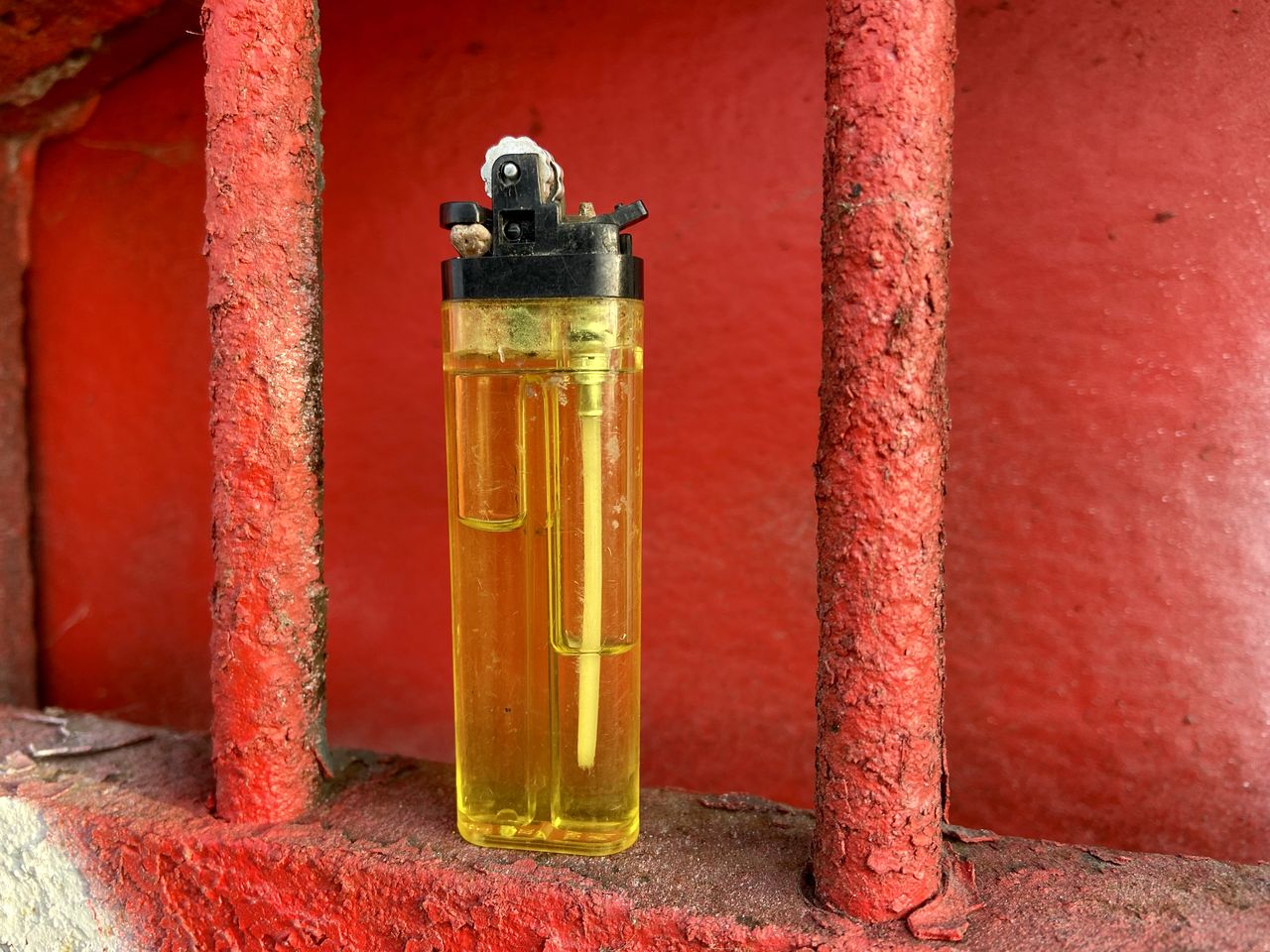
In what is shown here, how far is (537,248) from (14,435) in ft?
4.56

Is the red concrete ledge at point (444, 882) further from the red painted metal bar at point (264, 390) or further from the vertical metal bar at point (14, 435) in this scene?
the vertical metal bar at point (14, 435)

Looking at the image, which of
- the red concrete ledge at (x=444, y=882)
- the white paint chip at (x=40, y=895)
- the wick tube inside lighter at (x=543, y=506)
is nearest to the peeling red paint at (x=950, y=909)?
the red concrete ledge at (x=444, y=882)

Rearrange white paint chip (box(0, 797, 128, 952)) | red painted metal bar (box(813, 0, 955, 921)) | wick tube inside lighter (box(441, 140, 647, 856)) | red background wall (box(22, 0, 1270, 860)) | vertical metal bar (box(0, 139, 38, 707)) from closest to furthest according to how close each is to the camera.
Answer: red painted metal bar (box(813, 0, 955, 921)) → wick tube inside lighter (box(441, 140, 647, 856)) → white paint chip (box(0, 797, 128, 952)) → red background wall (box(22, 0, 1270, 860)) → vertical metal bar (box(0, 139, 38, 707))

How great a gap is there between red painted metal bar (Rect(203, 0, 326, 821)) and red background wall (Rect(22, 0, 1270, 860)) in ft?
1.85

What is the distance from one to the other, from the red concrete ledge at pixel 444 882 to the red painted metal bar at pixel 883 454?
3.6 inches

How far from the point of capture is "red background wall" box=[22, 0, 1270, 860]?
131 cm

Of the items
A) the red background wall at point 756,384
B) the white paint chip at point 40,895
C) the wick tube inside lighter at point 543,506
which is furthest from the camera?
the red background wall at point 756,384

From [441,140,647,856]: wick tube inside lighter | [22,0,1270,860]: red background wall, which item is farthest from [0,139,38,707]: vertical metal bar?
[441,140,647,856]: wick tube inside lighter

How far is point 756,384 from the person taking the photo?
1540 millimetres

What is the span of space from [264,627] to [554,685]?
0.33 metres

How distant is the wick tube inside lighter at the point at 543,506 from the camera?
969 millimetres

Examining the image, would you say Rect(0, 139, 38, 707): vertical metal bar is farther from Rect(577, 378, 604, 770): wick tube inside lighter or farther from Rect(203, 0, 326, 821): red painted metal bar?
Rect(577, 378, 604, 770): wick tube inside lighter

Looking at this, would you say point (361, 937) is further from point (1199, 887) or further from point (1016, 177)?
point (1016, 177)

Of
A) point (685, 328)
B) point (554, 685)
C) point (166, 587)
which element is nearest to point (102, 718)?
point (166, 587)
